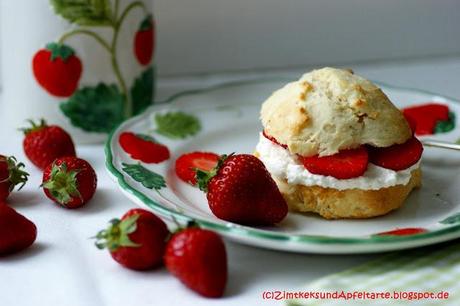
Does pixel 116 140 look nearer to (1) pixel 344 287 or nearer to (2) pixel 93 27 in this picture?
(2) pixel 93 27

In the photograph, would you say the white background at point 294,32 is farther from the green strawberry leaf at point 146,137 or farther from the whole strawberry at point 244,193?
the whole strawberry at point 244,193

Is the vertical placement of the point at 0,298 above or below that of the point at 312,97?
below

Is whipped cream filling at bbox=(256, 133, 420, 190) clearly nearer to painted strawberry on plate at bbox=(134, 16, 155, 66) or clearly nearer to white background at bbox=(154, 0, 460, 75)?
painted strawberry on plate at bbox=(134, 16, 155, 66)

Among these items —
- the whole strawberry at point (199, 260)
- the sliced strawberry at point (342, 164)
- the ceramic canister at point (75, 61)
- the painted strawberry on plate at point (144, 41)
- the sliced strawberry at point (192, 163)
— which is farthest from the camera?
the painted strawberry on plate at point (144, 41)

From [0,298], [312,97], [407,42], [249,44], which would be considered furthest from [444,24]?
[0,298]

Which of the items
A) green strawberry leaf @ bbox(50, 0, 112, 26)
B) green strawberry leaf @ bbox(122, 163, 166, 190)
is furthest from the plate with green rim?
green strawberry leaf @ bbox(50, 0, 112, 26)

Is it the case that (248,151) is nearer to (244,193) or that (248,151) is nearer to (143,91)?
(143,91)

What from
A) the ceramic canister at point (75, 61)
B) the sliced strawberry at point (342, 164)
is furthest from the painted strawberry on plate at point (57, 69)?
the sliced strawberry at point (342, 164)
